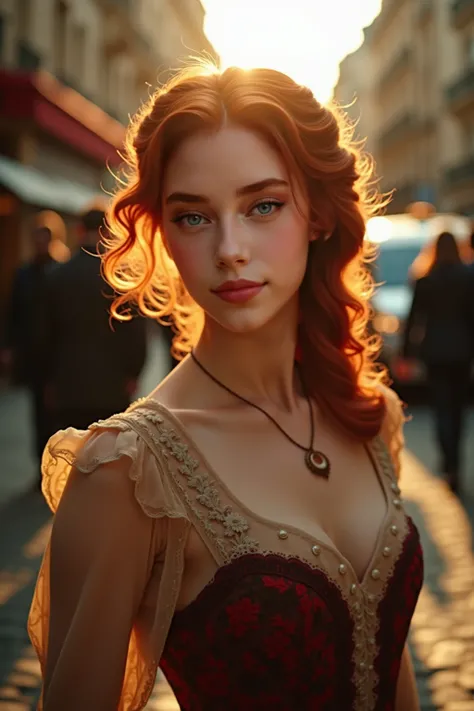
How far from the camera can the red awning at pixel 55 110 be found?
684 inches

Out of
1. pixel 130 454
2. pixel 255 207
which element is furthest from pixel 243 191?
pixel 130 454

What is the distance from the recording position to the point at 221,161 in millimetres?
1728

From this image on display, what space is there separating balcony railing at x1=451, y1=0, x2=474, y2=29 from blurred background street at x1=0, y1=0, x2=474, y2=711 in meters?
0.08

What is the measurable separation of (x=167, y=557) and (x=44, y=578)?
26cm

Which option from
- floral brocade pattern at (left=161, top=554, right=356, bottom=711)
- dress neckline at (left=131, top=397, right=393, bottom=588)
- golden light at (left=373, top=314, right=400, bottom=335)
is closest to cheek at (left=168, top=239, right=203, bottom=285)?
dress neckline at (left=131, top=397, right=393, bottom=588)

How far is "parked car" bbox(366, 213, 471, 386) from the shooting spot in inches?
504

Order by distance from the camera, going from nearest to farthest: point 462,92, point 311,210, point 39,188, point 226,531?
point 226,531 → point 311,210 → point 39,188 → point 462,92

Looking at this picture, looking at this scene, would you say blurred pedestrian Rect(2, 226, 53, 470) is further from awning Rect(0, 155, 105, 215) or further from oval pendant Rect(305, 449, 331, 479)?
awning Rect(0, 155, 105, 215)

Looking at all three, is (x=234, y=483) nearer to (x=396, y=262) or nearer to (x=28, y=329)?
(x=28, y=329)

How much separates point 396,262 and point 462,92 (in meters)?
28.6

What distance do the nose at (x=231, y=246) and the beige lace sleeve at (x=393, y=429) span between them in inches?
20.4

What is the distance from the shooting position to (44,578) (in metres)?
1.77

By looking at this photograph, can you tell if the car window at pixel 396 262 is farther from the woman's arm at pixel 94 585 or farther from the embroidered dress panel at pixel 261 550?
the woman's arm at pixel 94 585

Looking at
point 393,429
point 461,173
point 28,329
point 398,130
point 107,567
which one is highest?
point 398,130
